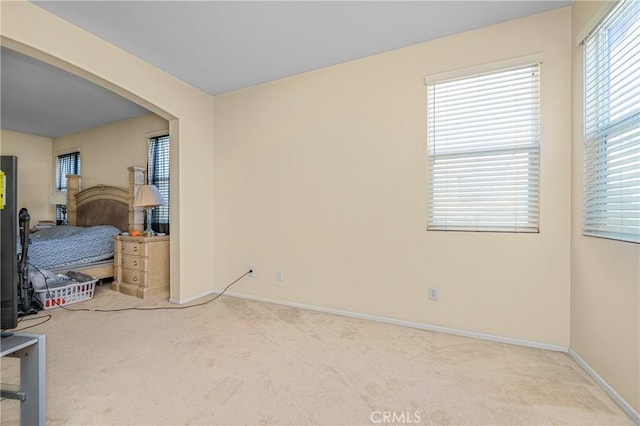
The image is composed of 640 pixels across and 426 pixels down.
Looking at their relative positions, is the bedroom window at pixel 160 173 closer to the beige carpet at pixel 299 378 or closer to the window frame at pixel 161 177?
the window frame at pixel 161 177

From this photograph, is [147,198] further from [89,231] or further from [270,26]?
[270,26]

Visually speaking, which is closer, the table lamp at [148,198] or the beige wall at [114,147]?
the table lamp at [148,198]

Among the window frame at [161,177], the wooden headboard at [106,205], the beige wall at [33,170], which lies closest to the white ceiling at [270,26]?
the window frame at [161,177]

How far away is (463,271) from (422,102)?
159 cm

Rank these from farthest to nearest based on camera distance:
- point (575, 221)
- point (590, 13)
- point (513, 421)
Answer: point (575, 221) → point (590, 13) → point (513, 421)

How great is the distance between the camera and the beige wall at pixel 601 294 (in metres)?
1.52

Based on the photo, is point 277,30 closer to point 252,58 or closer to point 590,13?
point 252,58

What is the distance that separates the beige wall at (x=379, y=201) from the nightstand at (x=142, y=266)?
Result: 27.9 inches

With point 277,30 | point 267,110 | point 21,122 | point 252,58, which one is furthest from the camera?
point 21,122

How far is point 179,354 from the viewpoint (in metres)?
2.14

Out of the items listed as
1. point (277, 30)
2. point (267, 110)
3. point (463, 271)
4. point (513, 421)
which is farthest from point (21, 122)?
point (513, 421)

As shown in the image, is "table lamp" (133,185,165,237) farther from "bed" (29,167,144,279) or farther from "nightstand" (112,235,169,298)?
"bed" (29,167,144,279)

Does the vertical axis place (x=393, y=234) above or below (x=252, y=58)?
below

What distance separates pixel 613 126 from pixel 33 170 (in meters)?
8.53
